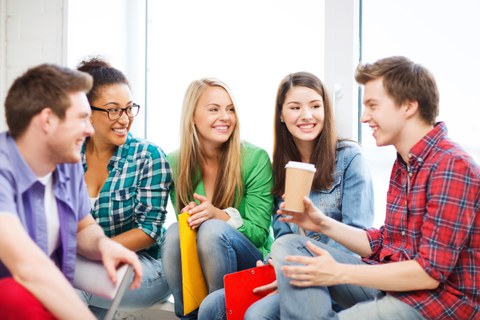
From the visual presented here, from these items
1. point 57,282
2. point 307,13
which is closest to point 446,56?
point 307,13

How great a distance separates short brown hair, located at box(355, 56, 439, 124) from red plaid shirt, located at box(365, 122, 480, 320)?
7cm

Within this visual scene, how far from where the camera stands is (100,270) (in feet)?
5.23

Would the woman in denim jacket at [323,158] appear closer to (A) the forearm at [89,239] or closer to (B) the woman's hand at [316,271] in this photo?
(B) the woman's hand at [316,271]

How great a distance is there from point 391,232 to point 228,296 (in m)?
0.60

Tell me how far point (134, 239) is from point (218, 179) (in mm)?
424

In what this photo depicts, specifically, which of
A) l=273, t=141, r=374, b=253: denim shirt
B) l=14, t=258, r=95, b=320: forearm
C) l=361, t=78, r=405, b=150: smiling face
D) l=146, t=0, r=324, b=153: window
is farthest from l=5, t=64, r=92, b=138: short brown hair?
l=146, t=0, r=324, b=153: window

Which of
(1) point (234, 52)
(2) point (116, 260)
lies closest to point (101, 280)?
(2) point (116, 260)

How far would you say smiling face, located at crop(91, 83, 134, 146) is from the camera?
2.23m

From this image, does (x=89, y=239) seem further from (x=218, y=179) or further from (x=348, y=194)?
(x=348, y=194)

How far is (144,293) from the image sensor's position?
7.39 ft

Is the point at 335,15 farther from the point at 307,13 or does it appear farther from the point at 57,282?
the point at 57,282

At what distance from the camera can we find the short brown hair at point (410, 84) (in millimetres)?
1675

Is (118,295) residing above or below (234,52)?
below

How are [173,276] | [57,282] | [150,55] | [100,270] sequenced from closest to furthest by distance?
[57,282], [100,270], [173,276], [150,55]
